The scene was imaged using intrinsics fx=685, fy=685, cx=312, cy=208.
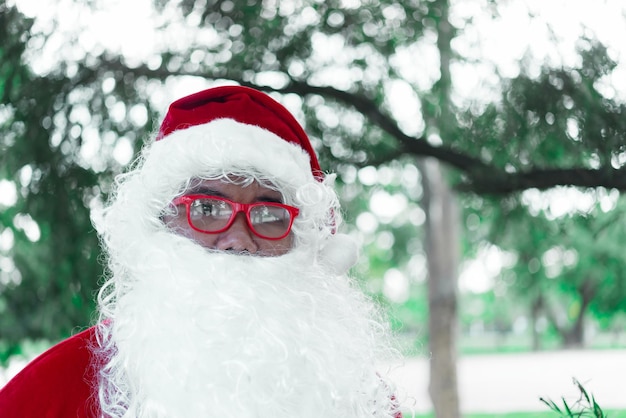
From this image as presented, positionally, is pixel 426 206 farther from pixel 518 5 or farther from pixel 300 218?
pixel 300 218

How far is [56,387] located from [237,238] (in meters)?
0.46

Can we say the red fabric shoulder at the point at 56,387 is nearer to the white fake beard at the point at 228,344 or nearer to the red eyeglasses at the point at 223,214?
the white fake beard at the point at 228,344

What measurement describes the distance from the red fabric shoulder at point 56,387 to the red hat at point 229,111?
1.75ft

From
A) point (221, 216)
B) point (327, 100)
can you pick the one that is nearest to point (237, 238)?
point (221, 216)

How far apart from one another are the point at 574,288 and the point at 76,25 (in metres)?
6.60

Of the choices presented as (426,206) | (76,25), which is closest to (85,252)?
(76,25)

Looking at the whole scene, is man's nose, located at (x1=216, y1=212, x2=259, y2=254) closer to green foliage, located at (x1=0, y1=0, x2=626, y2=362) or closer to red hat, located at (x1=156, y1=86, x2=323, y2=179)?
red hat, located at (x1=156, y1=86, x2=323, y2=179)

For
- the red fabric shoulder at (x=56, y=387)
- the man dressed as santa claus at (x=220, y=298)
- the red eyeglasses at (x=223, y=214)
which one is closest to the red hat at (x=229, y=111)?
the man dressed as santa claus at (x=220, y=298)

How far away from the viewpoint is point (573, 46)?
2.34m

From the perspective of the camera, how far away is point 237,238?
1.44 meters

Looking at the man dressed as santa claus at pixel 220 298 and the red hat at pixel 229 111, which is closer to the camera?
the man dressed as santa claus at pixel 220 298

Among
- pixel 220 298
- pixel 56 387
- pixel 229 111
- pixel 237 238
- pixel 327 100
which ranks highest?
pixel 327 100

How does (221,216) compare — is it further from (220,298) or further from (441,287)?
(441,287)

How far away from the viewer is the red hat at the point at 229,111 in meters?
1.60
